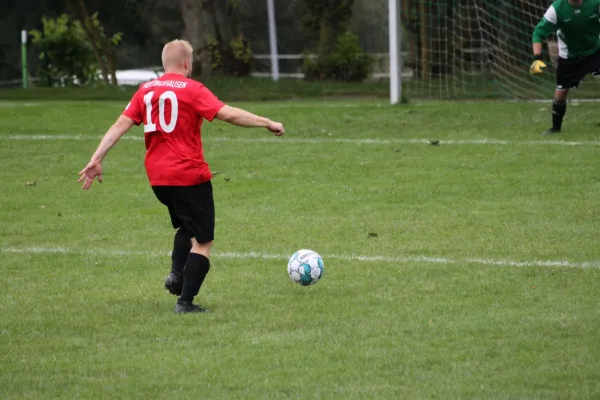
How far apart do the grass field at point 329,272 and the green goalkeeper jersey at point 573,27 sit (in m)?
1.01

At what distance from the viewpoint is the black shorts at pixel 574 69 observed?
14.0m

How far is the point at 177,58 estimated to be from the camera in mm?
6789

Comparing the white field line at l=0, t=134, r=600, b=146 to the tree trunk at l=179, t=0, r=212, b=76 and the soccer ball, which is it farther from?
the tree trunk at l=179, t=0, r=212, b=76

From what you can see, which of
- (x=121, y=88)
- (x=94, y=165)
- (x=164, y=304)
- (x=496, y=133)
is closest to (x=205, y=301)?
(x=164, y=304)

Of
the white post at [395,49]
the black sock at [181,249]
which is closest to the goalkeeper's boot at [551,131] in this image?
the white post at [395,49]

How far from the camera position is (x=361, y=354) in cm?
560

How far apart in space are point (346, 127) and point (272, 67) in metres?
11.6

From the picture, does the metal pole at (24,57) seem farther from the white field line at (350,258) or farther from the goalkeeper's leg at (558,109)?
the white field line at (350,258)

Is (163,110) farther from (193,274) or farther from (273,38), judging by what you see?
(273,38)

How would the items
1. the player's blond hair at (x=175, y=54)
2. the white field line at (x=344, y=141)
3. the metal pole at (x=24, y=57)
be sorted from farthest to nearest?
the metal pole at (x=24, y=57), the white field line at (x=344, y=141), the player's blond hair at (x=175, y=54)

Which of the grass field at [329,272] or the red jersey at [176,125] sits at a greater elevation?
the red jersey at [176,125]

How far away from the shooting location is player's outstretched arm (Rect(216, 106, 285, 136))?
6.45 meters

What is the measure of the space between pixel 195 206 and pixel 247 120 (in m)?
0.63

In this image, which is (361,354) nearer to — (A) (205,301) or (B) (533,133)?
(A) (205,301)
